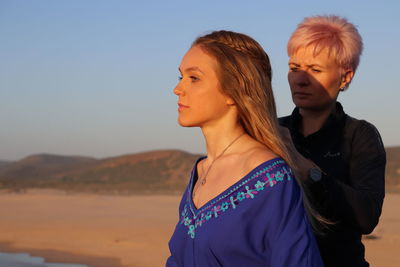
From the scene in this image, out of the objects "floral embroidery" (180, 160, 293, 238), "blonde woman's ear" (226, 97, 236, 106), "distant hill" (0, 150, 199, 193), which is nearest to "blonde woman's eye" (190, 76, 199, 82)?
"blonde woman's ear" (226, 97, 236, 106)

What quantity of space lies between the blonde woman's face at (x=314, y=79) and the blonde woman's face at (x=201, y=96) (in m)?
0.64

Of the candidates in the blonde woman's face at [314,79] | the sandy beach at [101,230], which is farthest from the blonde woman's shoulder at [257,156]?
the sandy beach at [101,230]

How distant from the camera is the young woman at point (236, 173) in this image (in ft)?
7.07

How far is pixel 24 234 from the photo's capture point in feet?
38.7

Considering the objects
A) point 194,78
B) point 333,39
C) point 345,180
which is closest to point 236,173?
point 194,78

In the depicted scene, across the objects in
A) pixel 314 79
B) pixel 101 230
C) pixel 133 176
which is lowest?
pixel 133 176

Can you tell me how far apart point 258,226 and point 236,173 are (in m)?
0.27

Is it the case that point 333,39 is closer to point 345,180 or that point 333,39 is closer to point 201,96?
point 345,180

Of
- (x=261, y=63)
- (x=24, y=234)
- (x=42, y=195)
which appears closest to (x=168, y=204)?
(x=42, y=195)

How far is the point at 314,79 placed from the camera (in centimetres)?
297

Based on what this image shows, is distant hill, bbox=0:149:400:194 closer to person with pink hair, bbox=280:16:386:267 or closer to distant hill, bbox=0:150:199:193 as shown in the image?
distant hill, bbox=0:150:199:193

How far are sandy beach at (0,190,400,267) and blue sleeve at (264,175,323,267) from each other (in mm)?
7285

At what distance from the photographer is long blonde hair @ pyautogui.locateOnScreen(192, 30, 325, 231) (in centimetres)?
242

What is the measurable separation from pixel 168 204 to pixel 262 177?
49.1 feet
